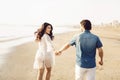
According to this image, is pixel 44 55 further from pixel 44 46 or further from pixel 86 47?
pixel 86 47

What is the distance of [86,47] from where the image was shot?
731 centimetres

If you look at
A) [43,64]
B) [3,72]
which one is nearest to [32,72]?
[3,72]

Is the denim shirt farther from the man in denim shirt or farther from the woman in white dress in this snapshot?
the woman in white dress

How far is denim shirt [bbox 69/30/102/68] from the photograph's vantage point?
7.28 metres

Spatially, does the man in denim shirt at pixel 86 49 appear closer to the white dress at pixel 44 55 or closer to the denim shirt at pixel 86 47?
the denim shirt at pixel 86 47

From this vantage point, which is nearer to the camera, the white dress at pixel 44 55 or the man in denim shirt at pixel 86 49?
the man in denim shirt at pixel 86 49

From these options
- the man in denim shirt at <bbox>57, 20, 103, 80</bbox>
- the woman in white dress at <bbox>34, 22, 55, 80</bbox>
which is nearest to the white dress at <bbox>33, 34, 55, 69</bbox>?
the woman in white dress at <bbox>34, 22, 55, 80</bbox>

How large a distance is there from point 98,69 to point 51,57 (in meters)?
5.40

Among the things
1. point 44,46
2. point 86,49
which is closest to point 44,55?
point 44,46

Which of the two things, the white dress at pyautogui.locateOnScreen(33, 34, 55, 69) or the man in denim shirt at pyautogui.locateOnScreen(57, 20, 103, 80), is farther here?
the white dress at pyautogui.locateOnScreen(33, 34, 55, 69)

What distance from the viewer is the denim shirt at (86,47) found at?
23.9 ft

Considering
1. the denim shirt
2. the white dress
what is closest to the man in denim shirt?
the denim shirt

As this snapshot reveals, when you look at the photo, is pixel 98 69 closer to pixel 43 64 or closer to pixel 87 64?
pixel 43 64

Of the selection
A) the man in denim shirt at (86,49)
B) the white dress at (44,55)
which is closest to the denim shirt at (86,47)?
the man in denim shirt at (86,49)
